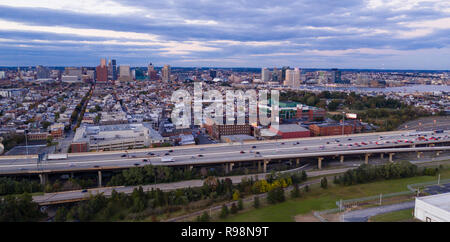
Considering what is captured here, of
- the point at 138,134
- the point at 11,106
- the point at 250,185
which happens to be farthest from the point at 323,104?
the point at 11,106

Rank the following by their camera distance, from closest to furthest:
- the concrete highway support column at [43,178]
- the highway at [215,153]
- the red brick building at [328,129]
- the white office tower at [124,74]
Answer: the concrete highway support column at [43,178] < the highway at [215,153] < the red brick building at [328,129] < the white office tower at [124,74]

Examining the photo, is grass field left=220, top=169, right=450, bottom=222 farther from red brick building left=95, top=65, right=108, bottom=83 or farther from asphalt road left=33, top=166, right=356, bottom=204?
red brick building left=95, top=65, right=108, bottom=83

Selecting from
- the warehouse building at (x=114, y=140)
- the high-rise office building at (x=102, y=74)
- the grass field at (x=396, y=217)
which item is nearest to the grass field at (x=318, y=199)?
the grass field at (x=396, y=217)

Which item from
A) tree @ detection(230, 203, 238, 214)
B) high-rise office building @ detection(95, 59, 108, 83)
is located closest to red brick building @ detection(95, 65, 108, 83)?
high-rise office building @ detection(95, 59, 108, 83)

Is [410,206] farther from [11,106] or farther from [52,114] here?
[11,106]

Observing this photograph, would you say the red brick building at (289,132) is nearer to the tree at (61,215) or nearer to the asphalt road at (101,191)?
the asphalt road at (101,191)

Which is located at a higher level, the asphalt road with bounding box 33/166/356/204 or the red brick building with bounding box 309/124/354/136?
the red brick building with bounding box 309/124/354/136

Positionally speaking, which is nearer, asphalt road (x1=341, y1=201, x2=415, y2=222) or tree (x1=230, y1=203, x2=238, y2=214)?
asphalt road (x1=341, y1=201, x2=415, y2=222)
